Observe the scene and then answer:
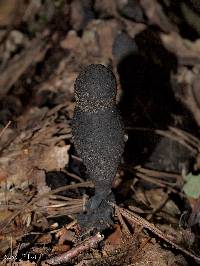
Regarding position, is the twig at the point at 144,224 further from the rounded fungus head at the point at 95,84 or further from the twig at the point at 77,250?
the rounded fungus head at the point at 95,84

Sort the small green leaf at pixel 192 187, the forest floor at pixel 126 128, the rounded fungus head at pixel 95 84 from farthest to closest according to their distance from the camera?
1. the small green leaf at pixel 192 187
2. the forest floor at pixel 126 128
3. the rounded fungus head at pixel 95 84

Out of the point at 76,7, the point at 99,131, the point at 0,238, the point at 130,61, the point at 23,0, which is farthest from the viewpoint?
the point at 23,0

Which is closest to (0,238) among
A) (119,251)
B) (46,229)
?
(46,229)

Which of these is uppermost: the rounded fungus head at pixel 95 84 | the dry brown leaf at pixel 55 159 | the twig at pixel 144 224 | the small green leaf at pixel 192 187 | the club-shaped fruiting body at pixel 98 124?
the rounded fungus head at pixel 95 84

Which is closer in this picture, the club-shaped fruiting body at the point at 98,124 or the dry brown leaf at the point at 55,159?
the club-shaped fruiting body at the point at 98,124

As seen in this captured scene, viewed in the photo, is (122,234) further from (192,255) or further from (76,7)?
(76,7)

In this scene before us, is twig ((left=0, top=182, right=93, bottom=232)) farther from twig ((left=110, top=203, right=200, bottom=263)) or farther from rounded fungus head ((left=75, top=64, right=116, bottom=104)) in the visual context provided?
rounded fungus head ((left=75, top=64, right=116, bottom=104))

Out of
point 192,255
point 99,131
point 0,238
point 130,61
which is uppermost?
point 99,131

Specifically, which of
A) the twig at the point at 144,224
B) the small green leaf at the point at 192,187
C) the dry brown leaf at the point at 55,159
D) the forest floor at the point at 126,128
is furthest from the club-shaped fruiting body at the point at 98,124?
the small green leaf at the point at 192,187
